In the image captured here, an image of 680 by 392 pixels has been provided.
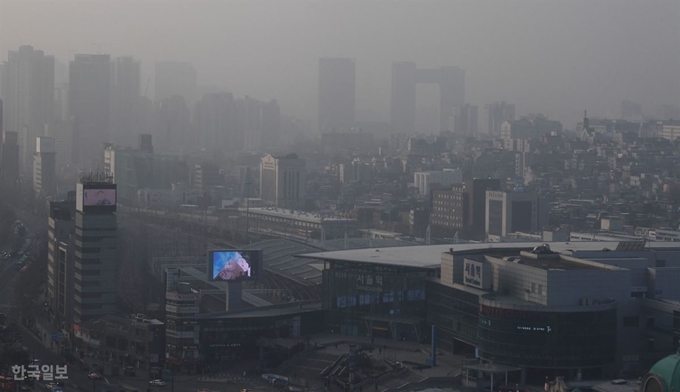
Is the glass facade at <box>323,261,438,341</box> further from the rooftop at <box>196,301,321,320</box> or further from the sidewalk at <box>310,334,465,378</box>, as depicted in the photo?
the rooftop at <box>196,301,321,320</box>

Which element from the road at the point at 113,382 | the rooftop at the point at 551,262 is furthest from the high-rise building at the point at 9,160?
the rooftop at the point at 551,262

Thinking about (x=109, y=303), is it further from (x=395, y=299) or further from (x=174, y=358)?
(x=395, y=299)

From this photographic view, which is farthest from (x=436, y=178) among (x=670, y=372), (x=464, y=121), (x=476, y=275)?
(x=670, y=372)

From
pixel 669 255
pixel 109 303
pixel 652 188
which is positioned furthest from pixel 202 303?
pixel 652 188

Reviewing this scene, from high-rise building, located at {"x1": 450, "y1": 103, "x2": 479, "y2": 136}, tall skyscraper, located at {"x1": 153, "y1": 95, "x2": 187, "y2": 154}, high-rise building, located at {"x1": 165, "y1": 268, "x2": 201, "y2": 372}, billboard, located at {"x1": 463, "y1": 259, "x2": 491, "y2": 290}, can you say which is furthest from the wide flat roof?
high-rise building, located at {"x1": 450, "y1": 103, "x2": 479, "y2": 136}

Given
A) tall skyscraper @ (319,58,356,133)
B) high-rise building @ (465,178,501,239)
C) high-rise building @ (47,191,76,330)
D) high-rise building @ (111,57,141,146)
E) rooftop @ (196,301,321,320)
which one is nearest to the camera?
rooftop @ (196,301,321,320)

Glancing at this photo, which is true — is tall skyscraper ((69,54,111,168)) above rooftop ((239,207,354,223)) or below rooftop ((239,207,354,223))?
above
